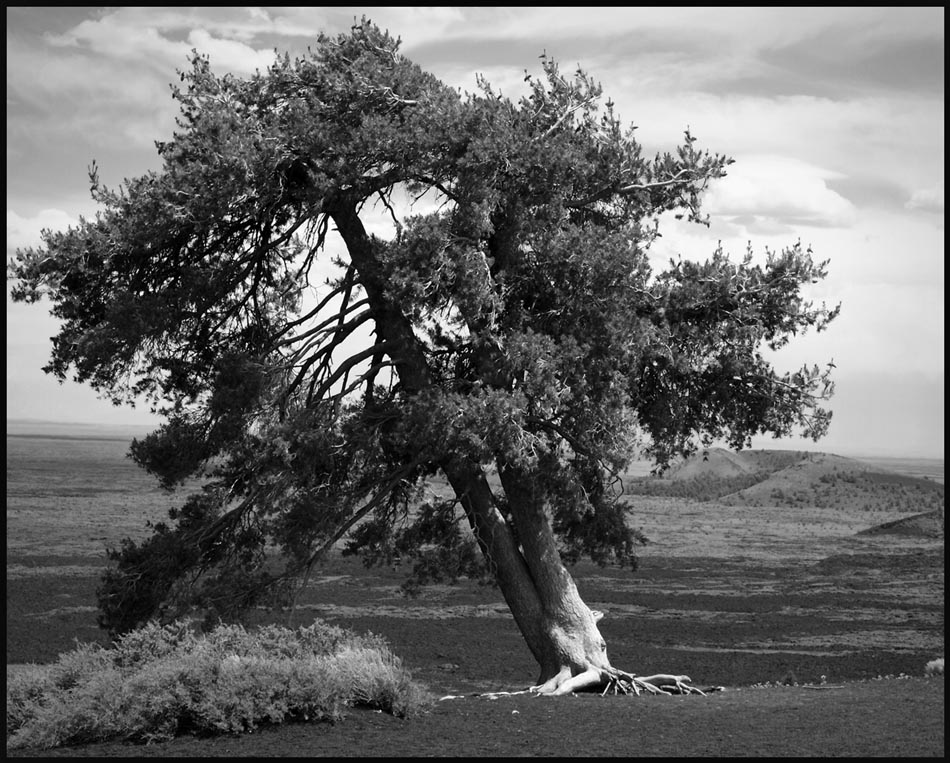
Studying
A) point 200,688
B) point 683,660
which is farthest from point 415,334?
point 683,660

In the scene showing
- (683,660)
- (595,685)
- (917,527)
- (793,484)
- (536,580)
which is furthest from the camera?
(793,484)

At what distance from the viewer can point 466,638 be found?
22.4 meters

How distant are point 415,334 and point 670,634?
11.6 meters

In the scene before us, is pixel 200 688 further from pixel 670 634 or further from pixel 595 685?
pixel 670 634

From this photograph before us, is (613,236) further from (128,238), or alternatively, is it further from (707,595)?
(707,595)

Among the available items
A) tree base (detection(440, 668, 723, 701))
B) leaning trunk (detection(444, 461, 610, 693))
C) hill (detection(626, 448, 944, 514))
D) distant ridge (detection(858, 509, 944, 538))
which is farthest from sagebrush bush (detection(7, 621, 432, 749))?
hill (detection(626, 448, 944, 514))

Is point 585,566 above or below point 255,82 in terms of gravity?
below

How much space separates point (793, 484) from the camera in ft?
222

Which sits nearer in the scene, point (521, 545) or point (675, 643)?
point (521, 545)

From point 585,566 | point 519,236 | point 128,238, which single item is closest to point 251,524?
point 128,238

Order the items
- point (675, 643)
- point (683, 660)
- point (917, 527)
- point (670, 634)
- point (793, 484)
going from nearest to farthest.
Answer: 1. point (683, 660)
2. point (675, 643)
3. point (670, 634)
4. point (917, 527)
5. point (793, 484)

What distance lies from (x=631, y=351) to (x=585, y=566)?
23268 mm

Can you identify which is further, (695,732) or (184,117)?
(184,117)

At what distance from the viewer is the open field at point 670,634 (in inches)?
393
